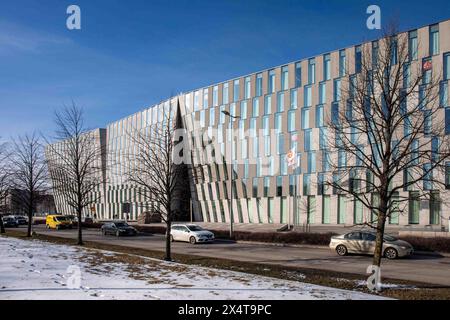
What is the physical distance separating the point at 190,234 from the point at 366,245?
13.5 metres

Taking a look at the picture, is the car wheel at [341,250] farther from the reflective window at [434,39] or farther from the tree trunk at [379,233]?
the reflective window at [434,39]

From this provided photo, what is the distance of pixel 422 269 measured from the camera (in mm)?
19484

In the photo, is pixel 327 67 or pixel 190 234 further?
pixel 327 67

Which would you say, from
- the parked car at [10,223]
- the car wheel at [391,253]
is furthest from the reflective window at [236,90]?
the car wheel at [391,253]

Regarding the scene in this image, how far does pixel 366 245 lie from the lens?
25.1m


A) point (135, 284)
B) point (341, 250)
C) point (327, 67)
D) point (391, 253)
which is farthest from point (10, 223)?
point (135, 284)

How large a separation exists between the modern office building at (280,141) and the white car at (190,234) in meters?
10.6

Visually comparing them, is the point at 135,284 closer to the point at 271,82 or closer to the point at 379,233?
the point at 379,233

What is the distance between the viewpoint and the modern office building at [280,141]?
4253 cm

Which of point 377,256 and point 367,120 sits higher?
point 367,120

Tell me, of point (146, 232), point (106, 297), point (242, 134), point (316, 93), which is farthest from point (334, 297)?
point (242, 134)

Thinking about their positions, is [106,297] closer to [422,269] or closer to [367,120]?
[367,120]
